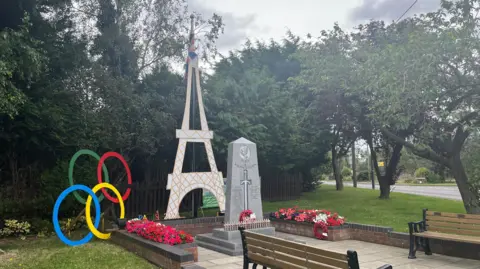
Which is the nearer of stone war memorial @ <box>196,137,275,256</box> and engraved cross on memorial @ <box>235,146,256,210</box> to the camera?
stone war memorial @ <box>196,137,275,256</box>

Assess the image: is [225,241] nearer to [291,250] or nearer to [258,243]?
[258,243]

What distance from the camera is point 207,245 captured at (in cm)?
923

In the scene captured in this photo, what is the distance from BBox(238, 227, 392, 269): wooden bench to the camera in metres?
3.89

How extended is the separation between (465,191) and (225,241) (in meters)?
8.10

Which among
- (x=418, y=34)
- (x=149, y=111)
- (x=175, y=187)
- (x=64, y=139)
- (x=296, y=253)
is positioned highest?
(x=418, y=34)

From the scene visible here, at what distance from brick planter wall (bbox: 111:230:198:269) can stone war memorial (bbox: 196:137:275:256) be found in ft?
5.41

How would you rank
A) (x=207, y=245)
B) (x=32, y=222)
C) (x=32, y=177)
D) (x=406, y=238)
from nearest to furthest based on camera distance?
(x=406, y=238), (x=207, y=245), (x=32, y=222), (x=32, y=177)

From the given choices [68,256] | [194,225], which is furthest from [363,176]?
[68,256]

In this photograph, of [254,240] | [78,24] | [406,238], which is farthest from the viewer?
[78,24]

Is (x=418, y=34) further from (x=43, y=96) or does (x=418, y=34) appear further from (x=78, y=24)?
(x=78, y=24)

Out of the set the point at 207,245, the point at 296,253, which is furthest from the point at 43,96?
the point at 296,253

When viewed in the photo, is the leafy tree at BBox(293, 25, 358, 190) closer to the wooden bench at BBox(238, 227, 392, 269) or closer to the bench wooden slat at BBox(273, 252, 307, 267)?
the wooden bench at BBox(238, 227, 392, 269)

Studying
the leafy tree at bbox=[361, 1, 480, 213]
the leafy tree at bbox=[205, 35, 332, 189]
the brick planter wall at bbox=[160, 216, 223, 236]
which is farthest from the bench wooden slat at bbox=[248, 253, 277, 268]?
the leafy tree at bbox=[205, 35, 332, 189]

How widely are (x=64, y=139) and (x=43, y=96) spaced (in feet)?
4.78
